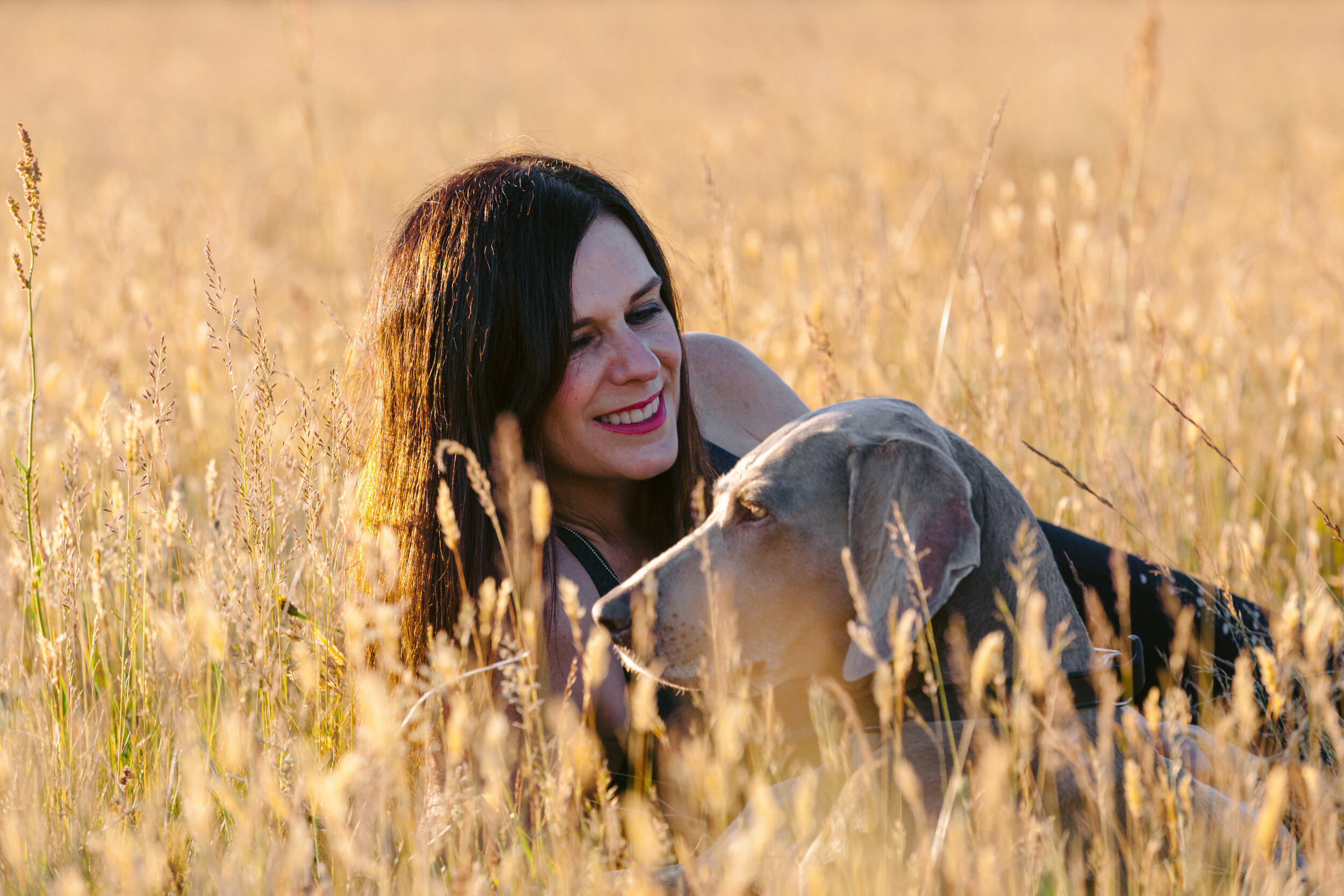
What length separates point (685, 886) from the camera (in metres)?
1.96

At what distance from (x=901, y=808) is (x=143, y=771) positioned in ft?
4.41

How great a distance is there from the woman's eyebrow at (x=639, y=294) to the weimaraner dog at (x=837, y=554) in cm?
59

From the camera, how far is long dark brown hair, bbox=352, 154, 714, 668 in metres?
2.52

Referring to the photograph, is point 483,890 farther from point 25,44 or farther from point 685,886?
point 25,44

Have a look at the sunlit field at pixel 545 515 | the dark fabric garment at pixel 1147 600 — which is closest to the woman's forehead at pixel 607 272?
the sunlit field at pixel 545 515

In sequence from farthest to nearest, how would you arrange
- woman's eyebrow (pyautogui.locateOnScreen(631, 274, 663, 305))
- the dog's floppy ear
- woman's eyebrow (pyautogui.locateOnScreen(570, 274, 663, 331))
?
woman's eyebrow (pyautogui.locateOnScreen(631, 274, 663, 305)) → woman's eyebrow (pyautogui.locateOnScreen(570, 274, 663, 331)) → the dog's floppy ear

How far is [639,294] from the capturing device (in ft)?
9.25

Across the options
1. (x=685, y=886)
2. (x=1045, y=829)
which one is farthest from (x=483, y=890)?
(x=1045, y=829)

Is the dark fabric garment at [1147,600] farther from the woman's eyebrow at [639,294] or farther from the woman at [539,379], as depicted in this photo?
the woman's eyebrow at [639,294]

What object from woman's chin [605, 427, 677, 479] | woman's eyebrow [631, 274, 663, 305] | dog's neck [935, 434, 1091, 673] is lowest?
dog's neck [935, 434, 1091, 673]

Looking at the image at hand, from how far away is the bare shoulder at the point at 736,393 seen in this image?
3471mm

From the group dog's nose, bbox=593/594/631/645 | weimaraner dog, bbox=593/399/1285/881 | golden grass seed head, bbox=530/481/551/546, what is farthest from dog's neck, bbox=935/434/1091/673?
golden grass seed head, bbox=530/481/551/546

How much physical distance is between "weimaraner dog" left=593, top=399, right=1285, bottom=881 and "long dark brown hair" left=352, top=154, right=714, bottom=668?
1.58 ft

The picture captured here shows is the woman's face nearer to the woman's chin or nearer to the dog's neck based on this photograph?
the woman's chin
